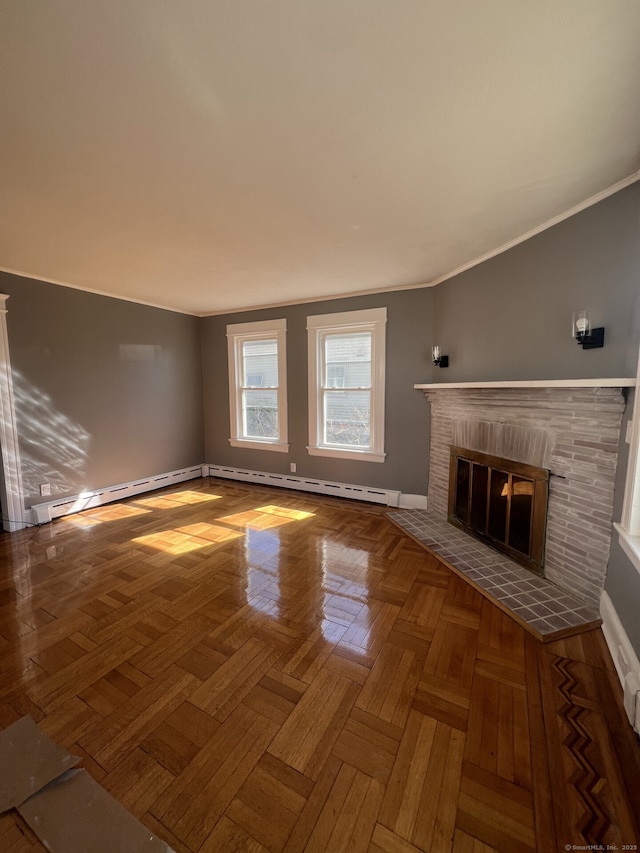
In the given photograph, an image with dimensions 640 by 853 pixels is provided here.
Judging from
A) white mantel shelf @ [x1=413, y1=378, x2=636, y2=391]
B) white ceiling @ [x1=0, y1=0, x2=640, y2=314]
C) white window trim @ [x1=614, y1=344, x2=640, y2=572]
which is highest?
white ceiling @ [x1=0, y1=0, x2=640, y2=314]

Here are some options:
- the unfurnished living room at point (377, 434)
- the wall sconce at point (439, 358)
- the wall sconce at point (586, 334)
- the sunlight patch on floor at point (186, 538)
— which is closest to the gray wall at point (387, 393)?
the unfurnished living room at point (377, 434)

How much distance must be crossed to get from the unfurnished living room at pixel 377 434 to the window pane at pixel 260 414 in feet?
4.26

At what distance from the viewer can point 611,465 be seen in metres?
1.87

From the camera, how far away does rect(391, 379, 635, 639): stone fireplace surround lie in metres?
1.89

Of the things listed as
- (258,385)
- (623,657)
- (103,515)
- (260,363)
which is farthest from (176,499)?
(623,657)

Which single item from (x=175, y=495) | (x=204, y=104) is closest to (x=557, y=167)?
(x=204, y=104)

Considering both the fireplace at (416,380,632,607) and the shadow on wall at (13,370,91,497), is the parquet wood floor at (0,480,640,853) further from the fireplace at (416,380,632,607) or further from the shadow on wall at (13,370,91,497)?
the shadow on wall at (13,370,91,497)

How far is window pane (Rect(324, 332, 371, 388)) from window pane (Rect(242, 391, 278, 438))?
0.88 m

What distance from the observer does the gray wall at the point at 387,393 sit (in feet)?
11.5

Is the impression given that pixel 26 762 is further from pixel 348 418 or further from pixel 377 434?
pixel 348 418

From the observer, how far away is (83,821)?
1036mm

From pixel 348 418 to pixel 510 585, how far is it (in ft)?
7.54

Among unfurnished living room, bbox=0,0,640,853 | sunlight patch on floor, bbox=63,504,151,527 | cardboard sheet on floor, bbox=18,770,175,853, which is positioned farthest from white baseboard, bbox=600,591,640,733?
sunlight patch on floor, bbox=63,504,151,527

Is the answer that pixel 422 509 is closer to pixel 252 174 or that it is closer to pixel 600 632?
pixel 600 632
